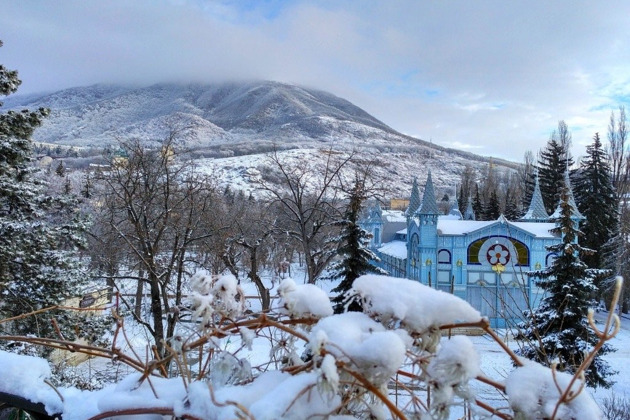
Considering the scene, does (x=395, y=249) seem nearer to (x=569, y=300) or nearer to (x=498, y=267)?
(x=498, y=267)

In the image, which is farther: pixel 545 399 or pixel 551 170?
pixel 551 170

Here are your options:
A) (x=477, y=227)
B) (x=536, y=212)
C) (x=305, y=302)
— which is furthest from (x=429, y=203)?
(x=305, y=302)

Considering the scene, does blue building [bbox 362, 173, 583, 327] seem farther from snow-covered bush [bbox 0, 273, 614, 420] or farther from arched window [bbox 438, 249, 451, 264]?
snow-covered bush [bbox 0, 273, 614, 420]

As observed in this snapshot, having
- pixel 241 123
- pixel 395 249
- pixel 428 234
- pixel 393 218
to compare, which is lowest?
pixel 395 249

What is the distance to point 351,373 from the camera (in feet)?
1.74

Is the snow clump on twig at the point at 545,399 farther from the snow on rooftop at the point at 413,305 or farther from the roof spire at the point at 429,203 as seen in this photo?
the roof spire at the point at 429,203

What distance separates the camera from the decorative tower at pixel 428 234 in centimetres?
1842

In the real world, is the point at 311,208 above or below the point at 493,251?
above

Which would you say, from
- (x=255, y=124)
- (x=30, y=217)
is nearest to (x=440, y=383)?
(x=30, y=217)

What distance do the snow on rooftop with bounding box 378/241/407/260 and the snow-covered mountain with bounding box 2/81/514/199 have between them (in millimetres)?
51051

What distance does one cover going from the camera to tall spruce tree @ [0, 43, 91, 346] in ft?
28.8

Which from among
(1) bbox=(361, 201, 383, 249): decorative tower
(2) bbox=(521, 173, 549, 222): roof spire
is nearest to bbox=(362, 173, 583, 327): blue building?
(2) bbox=(521, 173, 549, 222): roof spire

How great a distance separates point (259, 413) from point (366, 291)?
24cm

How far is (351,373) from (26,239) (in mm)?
10817
